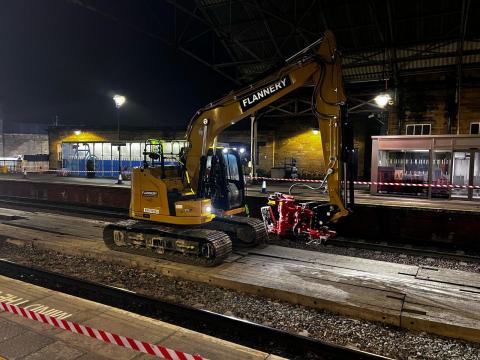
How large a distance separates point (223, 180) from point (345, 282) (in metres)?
3.73

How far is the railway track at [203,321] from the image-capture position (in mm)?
4836

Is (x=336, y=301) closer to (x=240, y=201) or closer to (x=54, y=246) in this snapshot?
(x=240, y=201)

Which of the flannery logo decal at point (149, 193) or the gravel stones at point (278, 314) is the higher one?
the flannery logo decal at point (149, 193)

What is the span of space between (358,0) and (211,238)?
1395 cm

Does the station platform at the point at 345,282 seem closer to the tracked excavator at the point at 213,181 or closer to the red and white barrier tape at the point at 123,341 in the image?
the tracked excavator at the point at 213,181

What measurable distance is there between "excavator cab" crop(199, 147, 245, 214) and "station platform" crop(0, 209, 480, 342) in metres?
1.28

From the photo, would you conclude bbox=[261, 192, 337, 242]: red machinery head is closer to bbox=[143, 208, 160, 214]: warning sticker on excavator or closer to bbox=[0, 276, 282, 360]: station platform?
bbox=[143, 208, 160, 214]: warning sticker on excavator

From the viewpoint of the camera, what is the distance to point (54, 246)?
9242 mm

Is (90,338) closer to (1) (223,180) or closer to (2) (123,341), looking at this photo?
(2) (123,341)

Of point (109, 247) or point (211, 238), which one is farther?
point (109, 247)

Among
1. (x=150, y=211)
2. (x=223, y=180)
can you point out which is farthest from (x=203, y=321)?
(x=223, y=180)

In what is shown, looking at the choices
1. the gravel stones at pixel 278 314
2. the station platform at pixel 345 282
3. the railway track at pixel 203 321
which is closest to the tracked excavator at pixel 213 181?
the station platform at pixel 345 282

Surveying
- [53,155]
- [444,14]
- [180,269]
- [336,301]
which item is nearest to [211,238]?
[180,269]

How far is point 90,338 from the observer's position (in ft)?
14.6
